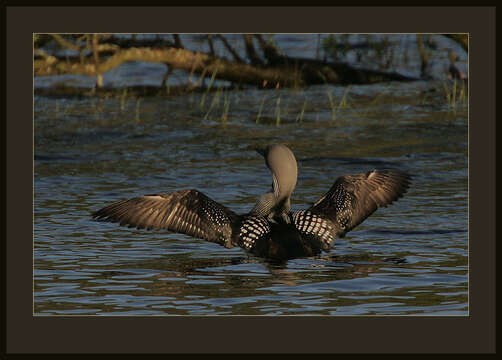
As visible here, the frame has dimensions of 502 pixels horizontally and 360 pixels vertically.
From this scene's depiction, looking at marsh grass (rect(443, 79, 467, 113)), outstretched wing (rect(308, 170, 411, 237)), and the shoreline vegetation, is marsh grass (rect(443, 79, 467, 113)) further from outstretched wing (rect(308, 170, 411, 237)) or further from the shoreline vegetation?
outstretched wing (rect(308, 170, 411, 237))

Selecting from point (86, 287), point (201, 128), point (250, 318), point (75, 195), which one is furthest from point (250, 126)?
point (250, 318)

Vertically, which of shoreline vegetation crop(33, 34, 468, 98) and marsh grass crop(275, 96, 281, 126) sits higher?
shoreline vegetation crop(33, 34, 468, 98)

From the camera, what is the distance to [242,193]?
908 cm

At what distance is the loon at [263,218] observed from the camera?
677 centimetres

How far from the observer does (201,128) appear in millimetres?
12211

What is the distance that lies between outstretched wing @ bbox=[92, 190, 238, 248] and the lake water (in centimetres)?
18

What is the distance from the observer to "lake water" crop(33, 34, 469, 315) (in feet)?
18.9

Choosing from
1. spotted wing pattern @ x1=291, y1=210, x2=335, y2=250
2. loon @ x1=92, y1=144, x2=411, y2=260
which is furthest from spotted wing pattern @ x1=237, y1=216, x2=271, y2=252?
spotted wing pattern @ x1=291, y1=210, x2=335, y2=250

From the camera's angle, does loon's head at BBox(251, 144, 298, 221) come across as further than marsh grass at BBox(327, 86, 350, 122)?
No

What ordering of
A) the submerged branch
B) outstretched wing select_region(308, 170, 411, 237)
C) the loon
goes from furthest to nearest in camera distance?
the submerged branch, outstretched wing select_region(308, 170, 411, 237), the loon

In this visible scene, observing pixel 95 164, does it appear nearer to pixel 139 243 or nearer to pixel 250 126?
pixel 250 126

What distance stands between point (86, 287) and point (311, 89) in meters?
8.81

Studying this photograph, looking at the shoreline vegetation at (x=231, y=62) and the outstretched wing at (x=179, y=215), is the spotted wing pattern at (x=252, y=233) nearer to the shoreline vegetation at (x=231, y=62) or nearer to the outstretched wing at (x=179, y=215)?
the outstretched wing at (x=179, y=215)
